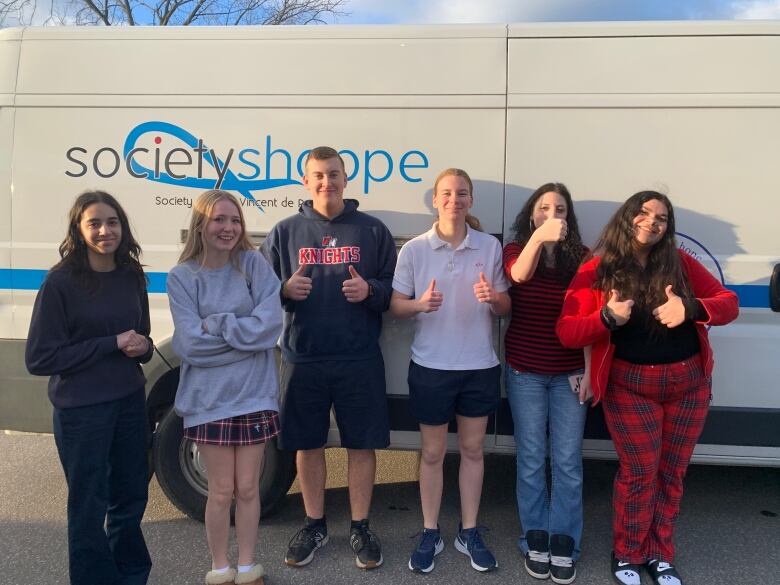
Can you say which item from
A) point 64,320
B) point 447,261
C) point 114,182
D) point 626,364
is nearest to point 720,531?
point 626,364

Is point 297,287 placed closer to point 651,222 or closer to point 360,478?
point 360,478

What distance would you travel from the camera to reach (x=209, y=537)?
2.63 m

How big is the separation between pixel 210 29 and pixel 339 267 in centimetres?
139

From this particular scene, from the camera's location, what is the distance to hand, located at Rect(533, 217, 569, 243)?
2.49 m

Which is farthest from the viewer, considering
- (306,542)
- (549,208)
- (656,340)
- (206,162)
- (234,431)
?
(206,162)

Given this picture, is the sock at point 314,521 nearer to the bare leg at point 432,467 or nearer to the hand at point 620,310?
the bare leg at point 432,467

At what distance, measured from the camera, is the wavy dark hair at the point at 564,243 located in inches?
110

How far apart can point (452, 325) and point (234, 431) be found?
1039mm

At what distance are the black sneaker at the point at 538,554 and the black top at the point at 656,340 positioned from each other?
944 millimetres

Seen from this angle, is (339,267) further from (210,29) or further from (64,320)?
(210,29)

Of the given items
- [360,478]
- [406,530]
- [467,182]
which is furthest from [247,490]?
[467,182]

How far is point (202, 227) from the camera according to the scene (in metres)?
2.50

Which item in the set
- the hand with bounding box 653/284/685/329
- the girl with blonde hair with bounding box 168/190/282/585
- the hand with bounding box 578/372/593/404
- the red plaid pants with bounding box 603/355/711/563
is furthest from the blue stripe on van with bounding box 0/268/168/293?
the hand with bounding box 653/284/685/329

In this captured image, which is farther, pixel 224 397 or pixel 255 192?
pixel 255 192
